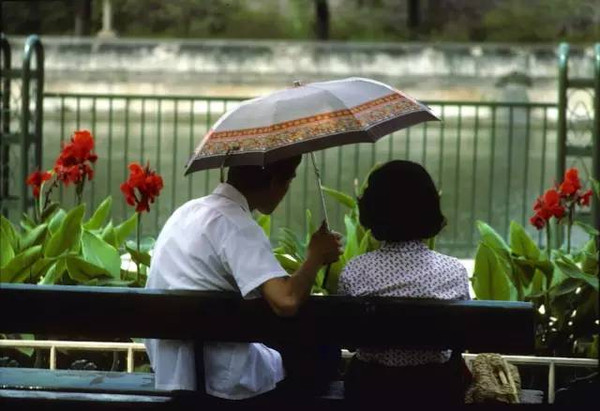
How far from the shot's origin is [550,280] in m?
5.37

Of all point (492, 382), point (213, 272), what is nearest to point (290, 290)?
point (213, 272)

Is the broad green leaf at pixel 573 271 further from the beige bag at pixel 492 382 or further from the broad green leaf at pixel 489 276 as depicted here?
the beige bag at pixel 492 382

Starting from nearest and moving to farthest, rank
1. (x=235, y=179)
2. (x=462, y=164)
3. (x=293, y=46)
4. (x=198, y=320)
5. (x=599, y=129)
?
(x=198, y=320)
(x=235, y=179)
(x=599, y=129)
(x=462, y=164)
(x=293, y=46)

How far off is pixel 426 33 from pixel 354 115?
37.9m

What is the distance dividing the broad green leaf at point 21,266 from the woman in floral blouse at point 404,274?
6.30 feet

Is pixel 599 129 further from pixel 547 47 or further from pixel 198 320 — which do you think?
pixel 547 47

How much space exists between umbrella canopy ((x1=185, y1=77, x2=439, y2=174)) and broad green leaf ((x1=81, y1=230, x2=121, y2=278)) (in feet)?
5.10

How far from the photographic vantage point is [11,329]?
3646mm

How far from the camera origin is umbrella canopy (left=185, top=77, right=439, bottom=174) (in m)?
3.76

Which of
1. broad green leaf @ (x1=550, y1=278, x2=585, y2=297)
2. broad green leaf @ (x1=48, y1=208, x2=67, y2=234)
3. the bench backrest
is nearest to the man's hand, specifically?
the bench backrest

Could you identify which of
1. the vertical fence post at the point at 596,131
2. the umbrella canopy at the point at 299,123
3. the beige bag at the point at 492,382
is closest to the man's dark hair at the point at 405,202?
the umbrella canopy at the point at 299,123

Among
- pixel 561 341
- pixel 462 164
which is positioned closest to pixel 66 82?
pixel 462 164

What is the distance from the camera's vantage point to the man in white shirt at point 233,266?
3568mm

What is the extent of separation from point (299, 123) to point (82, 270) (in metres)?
1.80
